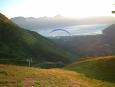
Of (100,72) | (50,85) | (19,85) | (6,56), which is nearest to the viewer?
(19,85)

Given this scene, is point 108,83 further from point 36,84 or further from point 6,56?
point 6,56

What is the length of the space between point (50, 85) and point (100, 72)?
72.0 ft

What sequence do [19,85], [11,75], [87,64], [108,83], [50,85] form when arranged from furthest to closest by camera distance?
[87,64] < [108,83] < [11,75] < [50,85] < [19,85]

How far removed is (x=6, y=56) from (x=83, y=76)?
14076cm

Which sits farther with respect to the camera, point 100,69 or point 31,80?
point 100,69

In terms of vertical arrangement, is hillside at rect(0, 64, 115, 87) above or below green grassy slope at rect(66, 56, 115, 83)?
above

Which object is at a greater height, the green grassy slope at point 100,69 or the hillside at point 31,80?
the hillside at point 31,80

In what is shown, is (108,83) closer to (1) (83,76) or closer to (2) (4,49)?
(1) (83,76)

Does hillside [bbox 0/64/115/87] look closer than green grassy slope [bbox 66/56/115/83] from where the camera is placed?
Yes

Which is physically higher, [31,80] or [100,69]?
[31,80]

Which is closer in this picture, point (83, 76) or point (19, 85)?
point (19, 85)

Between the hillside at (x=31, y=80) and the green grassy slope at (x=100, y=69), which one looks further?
the green grassy slope at (x=100, y=69)

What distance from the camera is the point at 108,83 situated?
4681cm

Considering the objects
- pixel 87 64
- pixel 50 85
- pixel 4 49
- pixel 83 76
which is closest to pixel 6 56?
pixel 4 49
